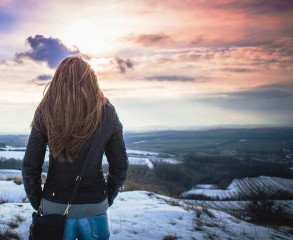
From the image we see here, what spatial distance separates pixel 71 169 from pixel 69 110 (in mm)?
504

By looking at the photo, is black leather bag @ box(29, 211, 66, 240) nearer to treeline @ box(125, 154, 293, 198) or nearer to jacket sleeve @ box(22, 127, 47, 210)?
jacket sleeve @ box(22, 127, 47, 210)

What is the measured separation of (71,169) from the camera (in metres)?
2.59

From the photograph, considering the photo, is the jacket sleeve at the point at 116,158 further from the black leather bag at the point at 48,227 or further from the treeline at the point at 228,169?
the treeline at the point at 228,169

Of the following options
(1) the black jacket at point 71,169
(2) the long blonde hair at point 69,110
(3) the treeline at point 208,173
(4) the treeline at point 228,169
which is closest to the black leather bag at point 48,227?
(1) the black jacket at point 71,169

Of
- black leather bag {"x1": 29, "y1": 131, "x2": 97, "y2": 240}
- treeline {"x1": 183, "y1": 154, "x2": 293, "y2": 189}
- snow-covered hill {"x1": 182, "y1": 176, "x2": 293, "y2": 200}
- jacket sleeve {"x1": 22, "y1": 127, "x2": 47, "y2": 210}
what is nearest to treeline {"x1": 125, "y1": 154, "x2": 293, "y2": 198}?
treeline {"x1": 183, "y1": 154, "x2": 293, "y2": 189}

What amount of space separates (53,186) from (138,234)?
182 inches

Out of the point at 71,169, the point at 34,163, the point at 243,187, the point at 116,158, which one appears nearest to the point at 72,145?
the point at 71,169

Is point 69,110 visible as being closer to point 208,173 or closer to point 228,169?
point 208,173

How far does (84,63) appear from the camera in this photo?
2775 millimetres

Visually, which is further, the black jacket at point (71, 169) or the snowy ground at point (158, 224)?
the snowy ground at point (158, 224)

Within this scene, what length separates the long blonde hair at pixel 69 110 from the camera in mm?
2516

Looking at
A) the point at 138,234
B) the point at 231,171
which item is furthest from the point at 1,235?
the point at 231,171

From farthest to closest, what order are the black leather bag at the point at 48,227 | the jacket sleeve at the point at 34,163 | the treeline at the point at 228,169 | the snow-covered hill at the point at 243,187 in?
1. the treeline at the point at 228,169
2. the snow-covered hill at the point at 243,187
3. the jacket sleeve at the point at 34,163
4. the black leather bag at the point at 48,227

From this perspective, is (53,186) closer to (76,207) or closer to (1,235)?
(76,207)
